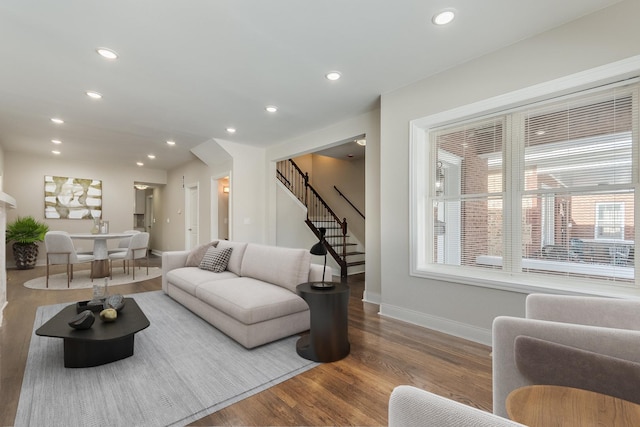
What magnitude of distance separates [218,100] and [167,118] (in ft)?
4.04

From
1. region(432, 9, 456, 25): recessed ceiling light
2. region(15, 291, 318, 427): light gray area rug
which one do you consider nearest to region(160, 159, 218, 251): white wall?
region(15, 291, 318, 427): light gray area rug

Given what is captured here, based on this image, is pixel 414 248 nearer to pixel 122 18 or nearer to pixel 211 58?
pixel 211 58

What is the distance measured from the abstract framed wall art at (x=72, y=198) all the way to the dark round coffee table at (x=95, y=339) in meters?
6.68

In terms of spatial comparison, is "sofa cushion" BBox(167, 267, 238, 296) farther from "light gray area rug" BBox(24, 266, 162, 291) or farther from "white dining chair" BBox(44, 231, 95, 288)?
"white dining chair" BBox(44, 231, 95, 288)

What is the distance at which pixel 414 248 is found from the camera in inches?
128

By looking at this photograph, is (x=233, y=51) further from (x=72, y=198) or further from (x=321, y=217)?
(x=72, y=198)

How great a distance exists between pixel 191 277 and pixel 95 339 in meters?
1.53

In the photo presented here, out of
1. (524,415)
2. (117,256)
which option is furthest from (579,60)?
(117,256)

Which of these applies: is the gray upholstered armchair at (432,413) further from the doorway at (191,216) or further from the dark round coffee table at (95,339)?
the doorway at (191,216)

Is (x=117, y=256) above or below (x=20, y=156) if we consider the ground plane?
below

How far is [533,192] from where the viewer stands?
2631mm

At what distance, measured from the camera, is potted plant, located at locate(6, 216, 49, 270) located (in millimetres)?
6301

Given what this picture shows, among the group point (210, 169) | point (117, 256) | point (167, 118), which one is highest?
point (167, 118)

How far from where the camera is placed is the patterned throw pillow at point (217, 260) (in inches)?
153
